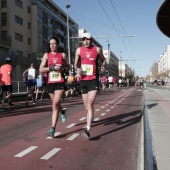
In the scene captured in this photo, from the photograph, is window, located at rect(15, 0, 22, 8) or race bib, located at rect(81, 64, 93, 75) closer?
race bib, located at rect(81, 64, 93, 75)

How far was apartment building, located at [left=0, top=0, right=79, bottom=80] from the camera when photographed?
152 feet

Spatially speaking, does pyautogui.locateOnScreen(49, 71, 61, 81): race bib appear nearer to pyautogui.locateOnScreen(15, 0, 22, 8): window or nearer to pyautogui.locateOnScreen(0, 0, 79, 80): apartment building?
pyautogui.locateOnScreen(0, 0, 79, 80): apartment building

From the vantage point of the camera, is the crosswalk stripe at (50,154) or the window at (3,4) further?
the window at (3,4)

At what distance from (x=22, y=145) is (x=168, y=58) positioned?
6852 inches

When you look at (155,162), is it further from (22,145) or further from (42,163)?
(22,145)

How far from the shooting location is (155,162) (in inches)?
179

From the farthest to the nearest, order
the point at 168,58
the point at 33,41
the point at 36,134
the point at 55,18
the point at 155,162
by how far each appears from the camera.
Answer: the point at 168,58, the point at 55,18, the point at 33,41, the point at 36,134, the point at 155,162

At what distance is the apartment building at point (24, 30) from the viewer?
1819 inches

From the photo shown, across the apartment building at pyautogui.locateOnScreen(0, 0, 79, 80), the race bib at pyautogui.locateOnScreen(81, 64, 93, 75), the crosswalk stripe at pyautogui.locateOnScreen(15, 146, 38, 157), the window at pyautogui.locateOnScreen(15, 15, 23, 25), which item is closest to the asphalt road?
the crosswalk stripe at pyautogui.locateOnScreen(15, 146, 38, 157)

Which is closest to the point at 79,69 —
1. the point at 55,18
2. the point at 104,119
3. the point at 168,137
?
the point at 168,137

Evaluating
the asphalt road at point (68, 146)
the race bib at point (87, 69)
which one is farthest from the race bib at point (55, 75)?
the asphalt road at point (68, 146)

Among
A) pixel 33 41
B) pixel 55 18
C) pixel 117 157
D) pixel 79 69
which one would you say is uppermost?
pixel 55 18

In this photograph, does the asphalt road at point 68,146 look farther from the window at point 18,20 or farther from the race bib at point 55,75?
the window at point 18,20

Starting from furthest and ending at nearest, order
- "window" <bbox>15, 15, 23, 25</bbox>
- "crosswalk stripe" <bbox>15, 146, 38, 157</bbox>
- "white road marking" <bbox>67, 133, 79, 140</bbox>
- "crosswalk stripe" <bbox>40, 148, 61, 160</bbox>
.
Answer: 1. "window" <bbox>15, 15, 23, 25</bbox>
2. "white road marking" <bbox>67, 133, 79, 140</bbox>
3. "crosswalk stripe" <bbox>15, 146, 38, 157</bbox>
4. "crosswalk stripe" <bbox>40, 148, 61, 160</bbox>
